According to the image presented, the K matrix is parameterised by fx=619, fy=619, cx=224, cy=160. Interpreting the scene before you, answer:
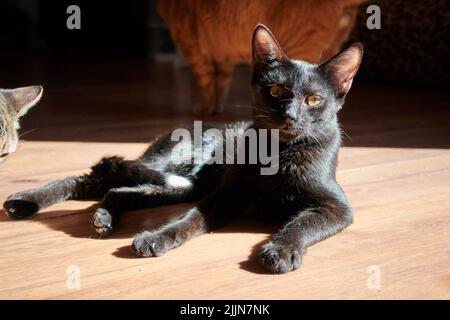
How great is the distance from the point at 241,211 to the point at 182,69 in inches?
145

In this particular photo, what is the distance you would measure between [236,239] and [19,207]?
1.99ft

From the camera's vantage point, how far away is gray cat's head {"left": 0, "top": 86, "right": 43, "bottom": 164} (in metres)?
A: 1.59

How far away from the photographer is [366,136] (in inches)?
112

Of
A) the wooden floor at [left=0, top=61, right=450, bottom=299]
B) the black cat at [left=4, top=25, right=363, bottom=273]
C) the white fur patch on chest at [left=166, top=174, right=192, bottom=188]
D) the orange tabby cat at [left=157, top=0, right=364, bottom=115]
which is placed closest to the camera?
the wooden floor at [left=0, top=61, right=450, bottom=299]

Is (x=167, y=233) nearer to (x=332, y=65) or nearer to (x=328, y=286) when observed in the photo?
(x=328, y=286)

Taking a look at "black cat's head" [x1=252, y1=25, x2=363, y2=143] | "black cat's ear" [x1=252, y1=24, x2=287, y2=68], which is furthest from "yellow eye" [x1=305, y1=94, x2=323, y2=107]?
"black cat's ear" [x1=252, y1=24, x2=287, y2=68]

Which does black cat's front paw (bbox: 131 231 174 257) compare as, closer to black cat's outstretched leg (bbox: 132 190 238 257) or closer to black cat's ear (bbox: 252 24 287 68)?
black cat's outstretched leg (bbox: 132 190 238 257)

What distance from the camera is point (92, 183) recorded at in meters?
1.89

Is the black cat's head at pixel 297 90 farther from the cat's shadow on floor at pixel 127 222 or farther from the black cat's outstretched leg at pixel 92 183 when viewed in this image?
the black cat's outstretched leg at pixel 92 183

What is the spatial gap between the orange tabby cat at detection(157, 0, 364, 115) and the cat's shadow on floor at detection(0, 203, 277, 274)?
118 centimetres

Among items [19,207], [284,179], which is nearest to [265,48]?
[284,179]

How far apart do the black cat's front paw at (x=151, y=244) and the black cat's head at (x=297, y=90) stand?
1.35 feet

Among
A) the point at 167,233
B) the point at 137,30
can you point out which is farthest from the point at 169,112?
the point at 137,30

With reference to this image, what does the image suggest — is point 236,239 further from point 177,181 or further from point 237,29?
point 237,29
